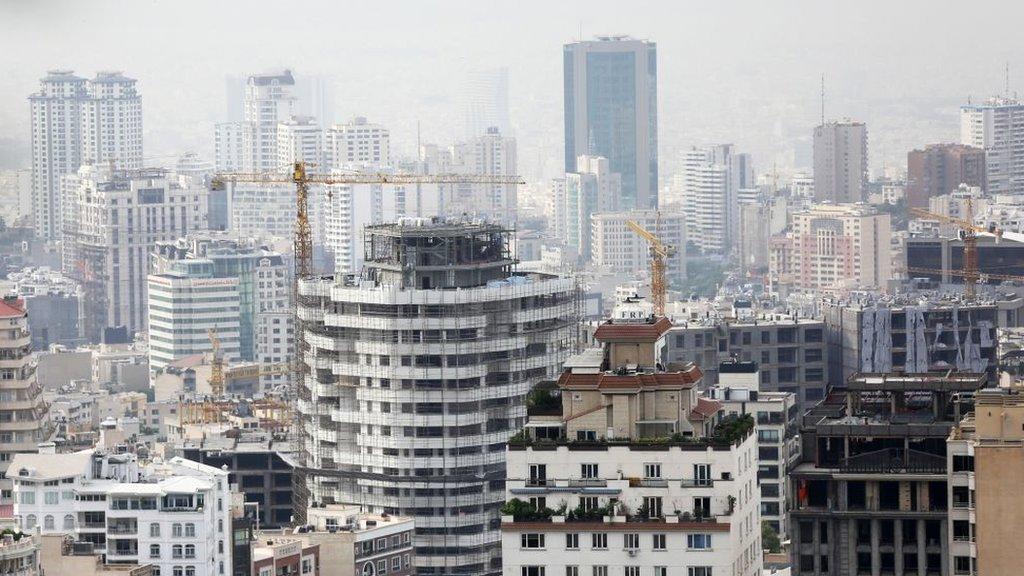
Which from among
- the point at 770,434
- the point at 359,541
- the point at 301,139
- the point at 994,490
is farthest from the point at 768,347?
the point at 301,139

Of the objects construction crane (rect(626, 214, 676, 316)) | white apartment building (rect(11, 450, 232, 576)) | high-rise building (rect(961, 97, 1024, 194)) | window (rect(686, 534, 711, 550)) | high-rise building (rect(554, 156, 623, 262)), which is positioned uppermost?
→ high-rise building (rect(961, 97, 1024, 194))

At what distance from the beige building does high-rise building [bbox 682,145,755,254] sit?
283ft

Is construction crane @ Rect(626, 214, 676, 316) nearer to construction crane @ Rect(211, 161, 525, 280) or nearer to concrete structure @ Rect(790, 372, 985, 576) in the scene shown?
construction crane @ Rect(211, 161, 525, 280)

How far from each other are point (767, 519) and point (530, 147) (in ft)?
271

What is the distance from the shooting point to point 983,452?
72.4 ft

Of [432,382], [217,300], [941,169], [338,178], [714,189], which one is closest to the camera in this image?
[432,382]

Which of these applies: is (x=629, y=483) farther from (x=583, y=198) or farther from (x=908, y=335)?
(x=583, y=198)

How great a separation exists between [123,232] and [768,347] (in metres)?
43.6

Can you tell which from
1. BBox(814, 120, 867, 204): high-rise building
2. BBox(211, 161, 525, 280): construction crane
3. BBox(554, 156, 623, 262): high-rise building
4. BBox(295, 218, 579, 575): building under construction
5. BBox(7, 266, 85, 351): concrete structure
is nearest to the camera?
BBox(295, 218, 579, 575): building under construction

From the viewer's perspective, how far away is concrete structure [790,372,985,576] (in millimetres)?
23922

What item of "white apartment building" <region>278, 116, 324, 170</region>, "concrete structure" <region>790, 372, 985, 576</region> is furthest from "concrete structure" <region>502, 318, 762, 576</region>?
"white apartment building" <region>278, 116, 324, 170</region>

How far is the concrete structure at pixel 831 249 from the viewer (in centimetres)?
9019

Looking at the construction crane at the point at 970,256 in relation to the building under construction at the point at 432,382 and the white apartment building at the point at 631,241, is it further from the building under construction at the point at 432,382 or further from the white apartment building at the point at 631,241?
the white apartment building at the point at 631,241

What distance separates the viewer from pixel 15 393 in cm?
3956
